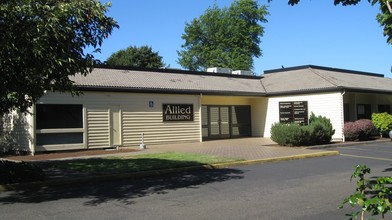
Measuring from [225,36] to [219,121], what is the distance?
3270cm

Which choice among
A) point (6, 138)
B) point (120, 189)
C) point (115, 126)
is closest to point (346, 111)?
point (115, 126)

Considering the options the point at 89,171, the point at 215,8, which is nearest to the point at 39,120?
the point at 89,171

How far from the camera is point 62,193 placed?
9.41m

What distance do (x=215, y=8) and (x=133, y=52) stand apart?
15.1 m

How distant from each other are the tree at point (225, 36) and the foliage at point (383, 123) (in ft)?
101

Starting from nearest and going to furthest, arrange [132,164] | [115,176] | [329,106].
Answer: [115,176] → [132,164] → [329,106]

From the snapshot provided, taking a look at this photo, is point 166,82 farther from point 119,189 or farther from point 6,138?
point 119,189

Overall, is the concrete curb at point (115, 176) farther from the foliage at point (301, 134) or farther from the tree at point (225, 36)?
the tree at point (225, 36)

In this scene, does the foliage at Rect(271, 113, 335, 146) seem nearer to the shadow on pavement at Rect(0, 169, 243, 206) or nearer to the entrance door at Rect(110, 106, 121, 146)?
the entrance door at Rect(110, 106, 121, 146)

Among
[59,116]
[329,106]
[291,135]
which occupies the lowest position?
[291,135]

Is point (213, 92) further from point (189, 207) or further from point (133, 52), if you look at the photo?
point (133, 52)

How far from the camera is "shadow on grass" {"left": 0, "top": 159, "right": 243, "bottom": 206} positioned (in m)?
8.73

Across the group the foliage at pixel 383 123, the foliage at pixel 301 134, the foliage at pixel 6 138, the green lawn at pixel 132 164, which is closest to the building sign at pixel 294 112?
the foliage at pixel 301 134

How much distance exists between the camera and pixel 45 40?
27.6ft
